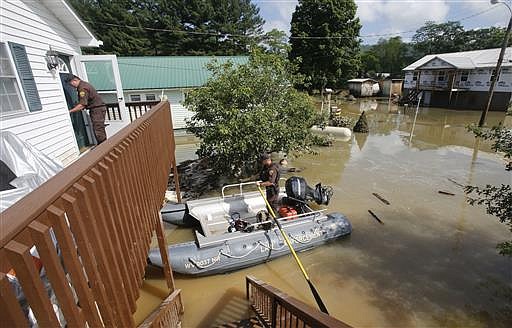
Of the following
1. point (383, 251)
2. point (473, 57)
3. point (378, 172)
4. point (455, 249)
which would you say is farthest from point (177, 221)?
A: point (473, 57)

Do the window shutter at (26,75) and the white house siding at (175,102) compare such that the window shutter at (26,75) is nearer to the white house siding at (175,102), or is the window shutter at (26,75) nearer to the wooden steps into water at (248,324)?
the wooden steps into water at (248,324)

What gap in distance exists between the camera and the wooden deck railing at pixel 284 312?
170 centimetres

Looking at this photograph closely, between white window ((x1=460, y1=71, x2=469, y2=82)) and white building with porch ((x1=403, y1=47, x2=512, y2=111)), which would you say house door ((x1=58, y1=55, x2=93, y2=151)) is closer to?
white building with porch ((x1=403, y1=47, x2=512, y2=111))

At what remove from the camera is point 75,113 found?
6773mm

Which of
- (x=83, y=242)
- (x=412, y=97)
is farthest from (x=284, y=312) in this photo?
(x=412, y=97)

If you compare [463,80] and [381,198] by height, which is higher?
[463,80]

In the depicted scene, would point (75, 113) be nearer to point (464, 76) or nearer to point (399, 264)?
point (399, 264)

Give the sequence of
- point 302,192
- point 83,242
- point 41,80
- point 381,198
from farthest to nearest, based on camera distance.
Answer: point 381,198 < point 302,192 < point 41,80 < point 83,242

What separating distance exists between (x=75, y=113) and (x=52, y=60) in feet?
4.84

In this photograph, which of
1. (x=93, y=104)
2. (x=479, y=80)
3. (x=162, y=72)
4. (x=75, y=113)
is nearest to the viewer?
(x=93, y=104)

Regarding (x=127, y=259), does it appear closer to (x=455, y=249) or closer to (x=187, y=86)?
→ (x=455, y=249)

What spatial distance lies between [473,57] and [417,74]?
497 centimetres

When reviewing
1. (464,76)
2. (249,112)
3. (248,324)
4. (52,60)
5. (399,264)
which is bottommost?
(399,264)

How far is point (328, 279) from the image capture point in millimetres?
5230
